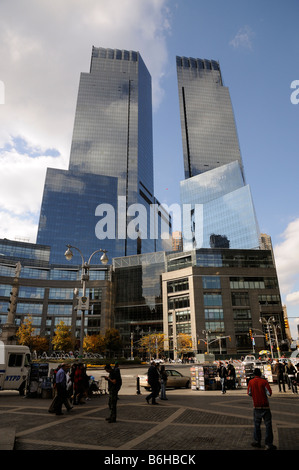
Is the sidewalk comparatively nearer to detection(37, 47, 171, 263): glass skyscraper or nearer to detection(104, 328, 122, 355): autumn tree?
detection(104, 328, 122, 355): autumn tree

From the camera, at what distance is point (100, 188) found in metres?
154

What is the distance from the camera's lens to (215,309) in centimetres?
8719

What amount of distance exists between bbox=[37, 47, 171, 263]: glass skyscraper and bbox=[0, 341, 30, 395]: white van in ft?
379

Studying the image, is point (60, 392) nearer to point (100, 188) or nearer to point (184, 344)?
point (184, 344)

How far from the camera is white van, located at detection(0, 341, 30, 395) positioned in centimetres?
1797

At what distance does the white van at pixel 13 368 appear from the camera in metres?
18.0

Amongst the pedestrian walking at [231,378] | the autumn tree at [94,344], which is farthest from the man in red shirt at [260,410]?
the autumn tree at [94,344]

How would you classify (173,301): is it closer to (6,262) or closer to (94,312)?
(94,312)

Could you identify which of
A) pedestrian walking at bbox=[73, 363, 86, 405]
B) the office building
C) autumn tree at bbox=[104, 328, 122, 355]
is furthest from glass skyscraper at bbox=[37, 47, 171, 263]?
pedestrian walking at bbox=[73, 363, 86, 405]

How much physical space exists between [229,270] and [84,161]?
117m

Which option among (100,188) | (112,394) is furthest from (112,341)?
(100,188)

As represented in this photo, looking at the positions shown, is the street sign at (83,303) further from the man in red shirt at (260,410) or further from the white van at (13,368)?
the man in red shirt at (260,410)

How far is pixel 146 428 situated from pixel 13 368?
13.1 metres

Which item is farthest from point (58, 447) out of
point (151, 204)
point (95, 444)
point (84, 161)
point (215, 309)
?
point (151, 204)
